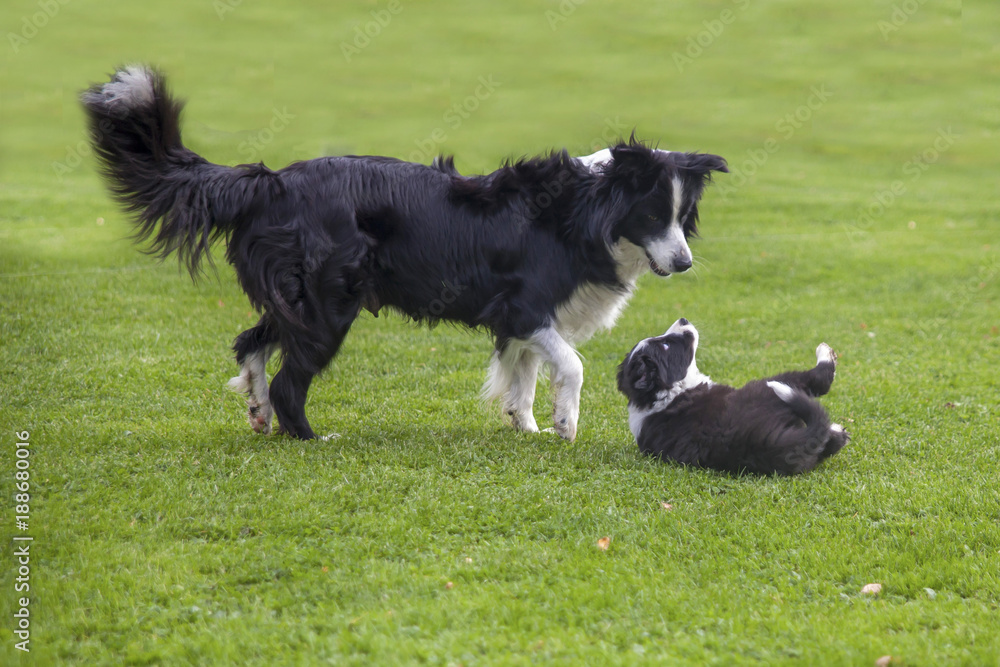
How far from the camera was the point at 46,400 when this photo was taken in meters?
6.19

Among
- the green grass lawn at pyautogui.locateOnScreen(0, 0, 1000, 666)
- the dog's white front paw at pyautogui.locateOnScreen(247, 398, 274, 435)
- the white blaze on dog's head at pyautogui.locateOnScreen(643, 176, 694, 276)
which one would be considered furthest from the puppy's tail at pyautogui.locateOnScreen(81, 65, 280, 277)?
the white blaze on dog's head at pyautogui.locateOnScreen(643, 176, 694, 276)

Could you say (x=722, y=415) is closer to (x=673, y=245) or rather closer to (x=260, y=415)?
(x=673, y=245)

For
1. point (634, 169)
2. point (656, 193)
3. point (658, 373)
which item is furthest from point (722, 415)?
point (634, 169)

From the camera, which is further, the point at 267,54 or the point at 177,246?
the point at 267,54

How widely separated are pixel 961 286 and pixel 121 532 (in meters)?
10.1

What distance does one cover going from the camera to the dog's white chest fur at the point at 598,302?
5.63 meters

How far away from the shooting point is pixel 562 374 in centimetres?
546

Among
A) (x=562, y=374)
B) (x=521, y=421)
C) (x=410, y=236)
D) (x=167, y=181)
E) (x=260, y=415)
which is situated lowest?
(x=521, y=421)

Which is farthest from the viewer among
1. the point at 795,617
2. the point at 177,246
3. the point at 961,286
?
the point at 961,286

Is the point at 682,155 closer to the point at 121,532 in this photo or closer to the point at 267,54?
the point at 121,532

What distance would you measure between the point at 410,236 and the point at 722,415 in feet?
6.86

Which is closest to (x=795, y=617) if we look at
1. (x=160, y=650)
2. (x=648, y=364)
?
(x=648, y=364)

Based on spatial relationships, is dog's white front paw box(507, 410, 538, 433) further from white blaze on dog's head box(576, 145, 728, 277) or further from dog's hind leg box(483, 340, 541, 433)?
white blaze on dog's head box(576, 145, 728, 277)

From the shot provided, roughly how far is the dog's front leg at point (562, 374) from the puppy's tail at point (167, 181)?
1832 millimetres
